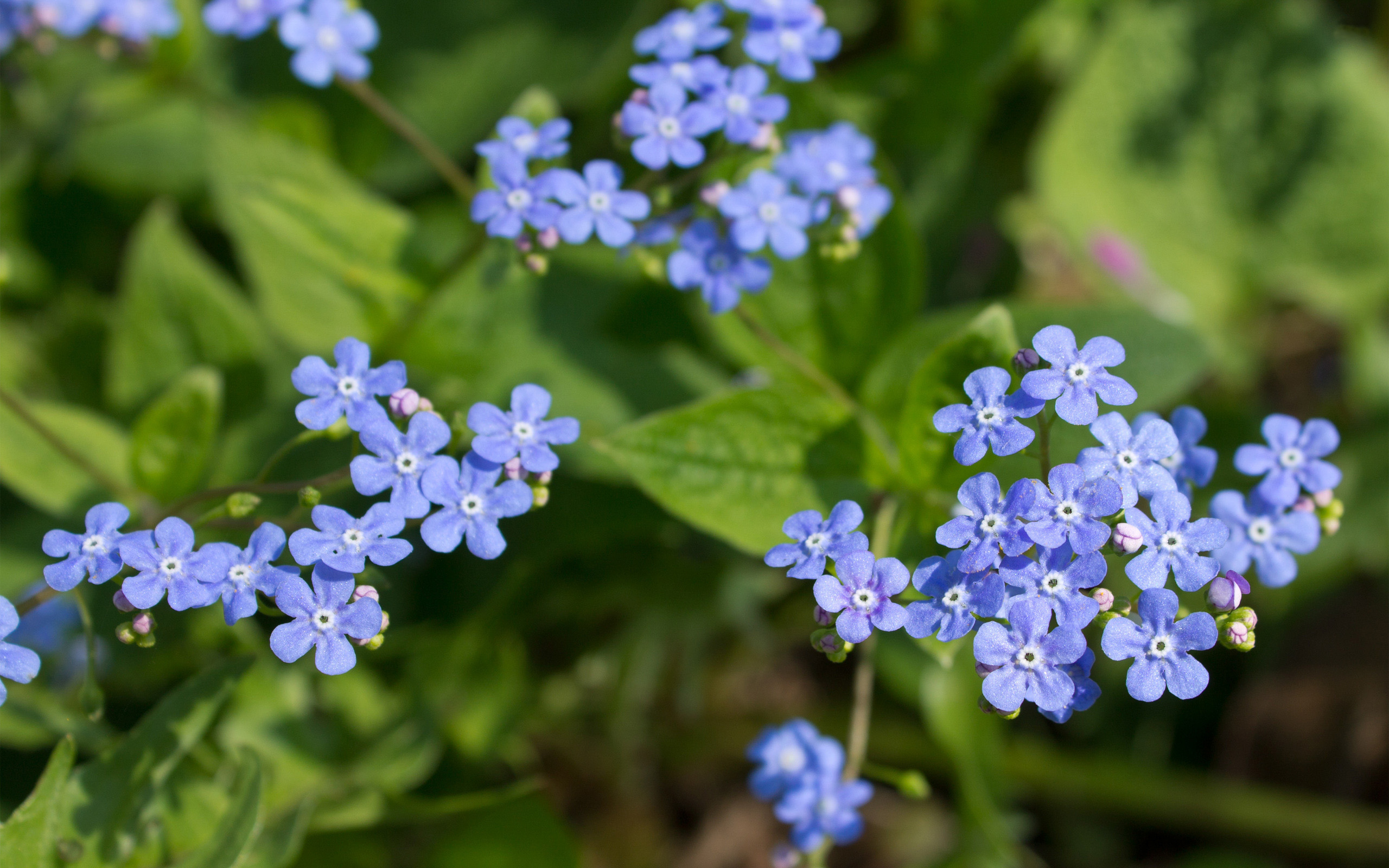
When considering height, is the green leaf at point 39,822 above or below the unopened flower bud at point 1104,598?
below

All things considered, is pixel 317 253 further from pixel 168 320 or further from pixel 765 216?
pixel 765 216

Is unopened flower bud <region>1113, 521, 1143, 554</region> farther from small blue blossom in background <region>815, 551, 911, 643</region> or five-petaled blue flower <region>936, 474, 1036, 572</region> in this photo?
small blue blossom in background <region>815, 551, 911, 643</region>

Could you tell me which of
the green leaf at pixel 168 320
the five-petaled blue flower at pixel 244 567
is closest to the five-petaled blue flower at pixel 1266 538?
the five-petaled blue flower at pixel 244 567

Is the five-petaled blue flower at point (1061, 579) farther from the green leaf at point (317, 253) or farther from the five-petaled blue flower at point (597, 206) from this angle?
the green leaf at point (317, 253)

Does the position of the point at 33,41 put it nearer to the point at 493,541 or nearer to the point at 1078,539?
the point at 493,541

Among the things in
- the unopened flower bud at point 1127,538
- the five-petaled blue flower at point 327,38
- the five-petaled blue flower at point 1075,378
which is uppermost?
the five-petaled blue flower at point 327,38

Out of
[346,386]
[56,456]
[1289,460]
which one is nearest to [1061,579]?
[1289,460]

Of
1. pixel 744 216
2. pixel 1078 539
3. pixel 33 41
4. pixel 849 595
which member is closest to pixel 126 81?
pixel 33 41

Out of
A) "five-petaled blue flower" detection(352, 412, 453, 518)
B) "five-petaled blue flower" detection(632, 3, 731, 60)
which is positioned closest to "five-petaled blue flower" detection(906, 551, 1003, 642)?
"five-petaled blue flower" detection(352, 412, 453, 518)
